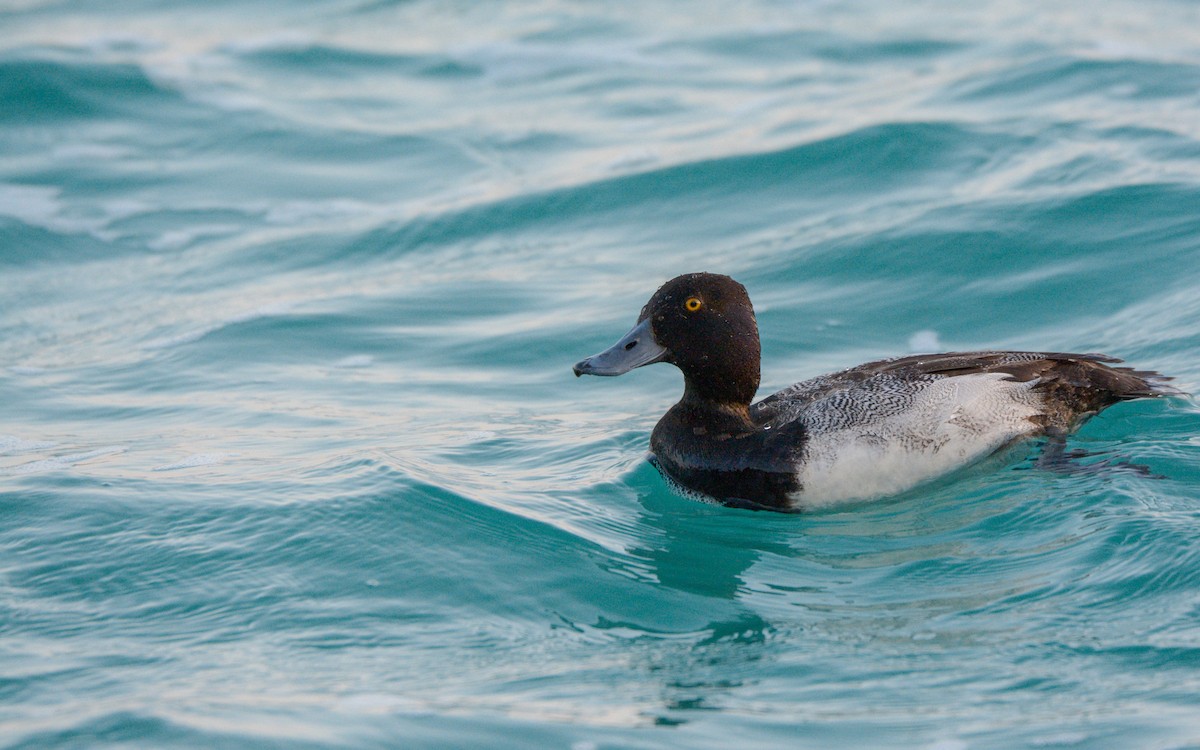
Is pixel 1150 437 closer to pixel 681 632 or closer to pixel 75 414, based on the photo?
pixel 681 632

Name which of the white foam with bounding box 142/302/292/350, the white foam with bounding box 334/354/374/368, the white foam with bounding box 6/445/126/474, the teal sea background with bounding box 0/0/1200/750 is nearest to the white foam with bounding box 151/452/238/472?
the teal sea background with bounding box 0/0/1200/750

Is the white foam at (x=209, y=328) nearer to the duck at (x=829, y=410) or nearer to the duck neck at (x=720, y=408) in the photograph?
the duck at (x=829, y=410)

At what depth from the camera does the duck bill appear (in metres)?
6.94

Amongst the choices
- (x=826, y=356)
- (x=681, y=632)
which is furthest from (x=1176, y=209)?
(x=681, y=632)

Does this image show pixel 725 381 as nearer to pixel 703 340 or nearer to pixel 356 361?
pixel 703 340

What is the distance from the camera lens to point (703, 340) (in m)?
6.87

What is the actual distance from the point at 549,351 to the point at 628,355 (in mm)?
2595

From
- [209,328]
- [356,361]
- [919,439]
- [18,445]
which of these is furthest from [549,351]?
[919,439]

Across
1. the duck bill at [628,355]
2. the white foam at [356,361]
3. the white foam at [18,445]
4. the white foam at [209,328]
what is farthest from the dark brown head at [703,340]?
the white foam at [209,328]

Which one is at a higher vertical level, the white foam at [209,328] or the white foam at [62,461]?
the white foam at [209,328]

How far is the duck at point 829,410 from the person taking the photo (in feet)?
21.5

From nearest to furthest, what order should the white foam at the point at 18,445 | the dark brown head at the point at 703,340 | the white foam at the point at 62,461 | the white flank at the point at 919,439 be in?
1. the white flank at the point at 919,439
2. the dark brown head at the point at 703,340
3. the white foam at the point at 62,461
4. the white foam at the point at 18,445

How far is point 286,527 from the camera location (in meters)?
6.45

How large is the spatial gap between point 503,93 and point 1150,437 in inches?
384
